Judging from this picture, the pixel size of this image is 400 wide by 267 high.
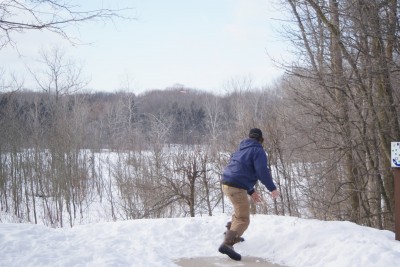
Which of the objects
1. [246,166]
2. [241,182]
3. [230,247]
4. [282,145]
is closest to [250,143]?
[246,166]

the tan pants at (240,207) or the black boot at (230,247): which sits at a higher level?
the tan pants at (240,207)

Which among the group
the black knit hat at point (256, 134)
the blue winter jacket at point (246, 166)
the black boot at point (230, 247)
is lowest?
the black boot at point (230, 247)

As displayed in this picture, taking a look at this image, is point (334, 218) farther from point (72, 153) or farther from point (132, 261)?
point (72, 153)

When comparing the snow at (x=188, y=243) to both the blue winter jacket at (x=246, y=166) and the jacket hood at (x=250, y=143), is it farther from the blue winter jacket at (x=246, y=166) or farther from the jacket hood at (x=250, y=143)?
the jacket hood at (x=250, y=143)

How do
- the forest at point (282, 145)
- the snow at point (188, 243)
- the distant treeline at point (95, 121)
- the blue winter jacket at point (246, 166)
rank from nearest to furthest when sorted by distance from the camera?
1. the snow at point (188, 243)
2. the blue winter jacket at point (246, 166)
3. the forest at point (282, 145)
4. the distant treeline at point (95, 121)

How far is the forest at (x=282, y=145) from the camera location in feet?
29.4

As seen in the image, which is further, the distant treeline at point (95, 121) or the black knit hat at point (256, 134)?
the distant treeline at point (95, 121)

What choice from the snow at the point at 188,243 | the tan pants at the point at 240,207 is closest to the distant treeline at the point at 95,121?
the snow at the point at 188,243

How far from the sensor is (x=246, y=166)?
19.6 feet

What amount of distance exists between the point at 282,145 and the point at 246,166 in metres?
13.6

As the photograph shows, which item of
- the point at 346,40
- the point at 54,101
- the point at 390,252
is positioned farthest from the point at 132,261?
the point at 54,101

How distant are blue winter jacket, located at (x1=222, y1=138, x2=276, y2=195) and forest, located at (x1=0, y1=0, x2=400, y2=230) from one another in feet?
13.1

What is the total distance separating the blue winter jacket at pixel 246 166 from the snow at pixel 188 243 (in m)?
1.03

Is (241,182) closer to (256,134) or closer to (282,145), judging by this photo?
(256,134)
